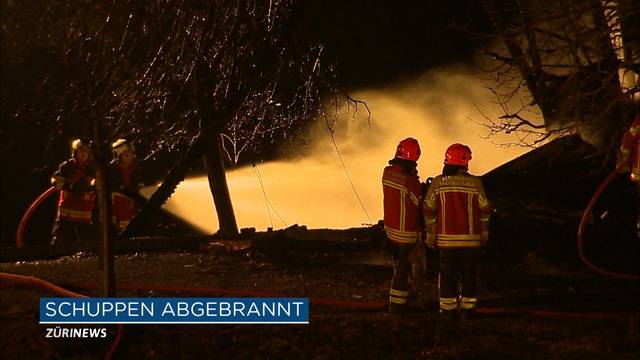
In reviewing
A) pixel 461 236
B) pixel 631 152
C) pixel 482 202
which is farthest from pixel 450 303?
pixel 631 152

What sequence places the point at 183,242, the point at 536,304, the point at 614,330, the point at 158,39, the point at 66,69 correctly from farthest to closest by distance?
the point at 183,242 < the point at 536,304 < the point at 158,39 < the point at 614,330 < the point at 66,69

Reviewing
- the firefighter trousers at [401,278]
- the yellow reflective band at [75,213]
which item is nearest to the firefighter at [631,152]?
the firefighter trousers at [401,278]

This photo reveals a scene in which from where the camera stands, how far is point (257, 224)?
16.2m

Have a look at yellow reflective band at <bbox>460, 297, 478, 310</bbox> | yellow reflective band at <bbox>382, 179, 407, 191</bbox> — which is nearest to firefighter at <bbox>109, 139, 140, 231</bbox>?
yellow reflective band at <bbox>382, 179, 407, 191</bbox>

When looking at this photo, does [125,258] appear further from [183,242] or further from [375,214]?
[375,214]

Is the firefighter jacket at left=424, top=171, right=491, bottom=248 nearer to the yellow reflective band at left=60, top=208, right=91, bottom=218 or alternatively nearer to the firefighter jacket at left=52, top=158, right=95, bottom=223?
the firefighter jacket at left=52, top=158, right=95, bottom=223

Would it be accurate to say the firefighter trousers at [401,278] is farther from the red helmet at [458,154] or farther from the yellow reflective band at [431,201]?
the red helmet at [458,154]

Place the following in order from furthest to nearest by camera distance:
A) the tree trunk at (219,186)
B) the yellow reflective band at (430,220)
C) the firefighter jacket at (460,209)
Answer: the tree trunk at (219,186) < the yellow reflective band at (430,220) < the firefighter jacket at (460,209)

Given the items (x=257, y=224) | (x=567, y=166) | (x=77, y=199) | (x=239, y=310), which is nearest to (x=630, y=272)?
(x=567, y=166)

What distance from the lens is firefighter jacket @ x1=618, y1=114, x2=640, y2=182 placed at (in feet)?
24.6

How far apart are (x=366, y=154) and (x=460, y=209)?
27.8ft

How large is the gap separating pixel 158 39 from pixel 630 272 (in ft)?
20.4

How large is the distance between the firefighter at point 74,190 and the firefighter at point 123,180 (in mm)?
338

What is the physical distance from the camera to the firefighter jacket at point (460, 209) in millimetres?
6414
